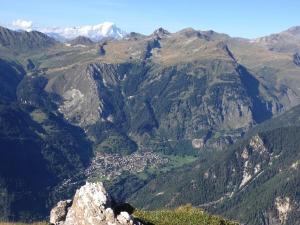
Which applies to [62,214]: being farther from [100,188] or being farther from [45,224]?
[100,188]

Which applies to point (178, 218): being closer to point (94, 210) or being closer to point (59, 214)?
point (59, 214)

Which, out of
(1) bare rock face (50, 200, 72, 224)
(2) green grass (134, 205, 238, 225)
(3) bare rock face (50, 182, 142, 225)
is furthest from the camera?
(2) green grass (134, 205, 238, 225)

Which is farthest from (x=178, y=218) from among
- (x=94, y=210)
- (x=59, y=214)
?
(x=94, y=210)

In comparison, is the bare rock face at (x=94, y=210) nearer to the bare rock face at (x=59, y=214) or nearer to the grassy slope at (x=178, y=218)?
the bare rock face at (x=59, y=214)

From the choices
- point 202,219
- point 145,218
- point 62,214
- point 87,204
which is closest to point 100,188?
point 87,204

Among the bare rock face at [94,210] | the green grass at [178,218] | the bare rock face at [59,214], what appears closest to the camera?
the bare rock face at [94,210]

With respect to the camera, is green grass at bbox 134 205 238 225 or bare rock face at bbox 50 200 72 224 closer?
bare rock face at bbox 50 200 72 224

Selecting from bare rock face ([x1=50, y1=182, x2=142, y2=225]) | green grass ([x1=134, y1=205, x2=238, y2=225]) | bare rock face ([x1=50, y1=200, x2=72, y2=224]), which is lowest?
green grass ([x1=134, y1=205, x2=238, y2=225])

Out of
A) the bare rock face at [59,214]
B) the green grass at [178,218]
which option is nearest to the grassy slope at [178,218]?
the green grass at [178,218]

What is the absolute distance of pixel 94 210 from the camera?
137 ft

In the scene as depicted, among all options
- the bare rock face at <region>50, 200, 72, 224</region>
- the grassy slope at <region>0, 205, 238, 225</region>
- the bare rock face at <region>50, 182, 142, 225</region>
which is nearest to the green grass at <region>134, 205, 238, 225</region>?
the grassy slope at <region>0, 205, 238, 225</region>

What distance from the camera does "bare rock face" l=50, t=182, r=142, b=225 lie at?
41.3 meters

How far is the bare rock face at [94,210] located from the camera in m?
41.3

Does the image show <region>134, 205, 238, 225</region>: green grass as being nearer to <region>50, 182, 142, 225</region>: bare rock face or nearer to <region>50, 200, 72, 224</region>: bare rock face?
<region>50, 200, 72, 224</region>: bare rock face
